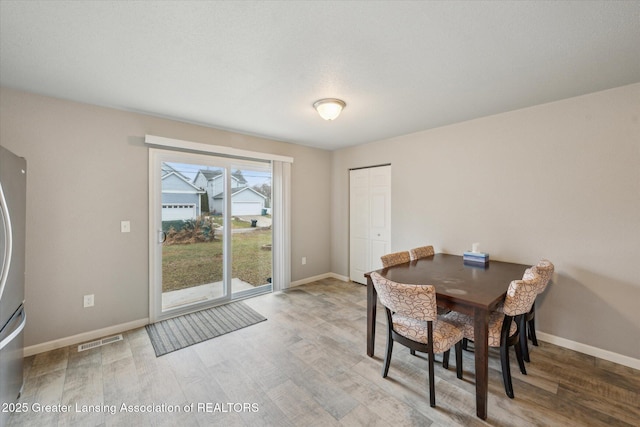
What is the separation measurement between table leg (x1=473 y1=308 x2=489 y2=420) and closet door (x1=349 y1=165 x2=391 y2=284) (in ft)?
7.87

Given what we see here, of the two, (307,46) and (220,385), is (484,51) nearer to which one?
(307,46)

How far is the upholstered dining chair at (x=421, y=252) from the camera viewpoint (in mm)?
3048

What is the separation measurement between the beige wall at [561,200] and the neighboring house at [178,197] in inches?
125

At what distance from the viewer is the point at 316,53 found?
1765 millimetres

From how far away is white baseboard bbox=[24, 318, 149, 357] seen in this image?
2.39m

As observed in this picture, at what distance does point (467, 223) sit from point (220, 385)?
312 cm

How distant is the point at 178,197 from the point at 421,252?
3.10m

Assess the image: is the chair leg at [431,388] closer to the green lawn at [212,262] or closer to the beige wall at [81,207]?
the green lawn at [212,262]

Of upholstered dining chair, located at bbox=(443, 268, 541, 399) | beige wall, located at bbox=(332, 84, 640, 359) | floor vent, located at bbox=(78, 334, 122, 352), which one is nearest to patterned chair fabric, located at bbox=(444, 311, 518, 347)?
upholstered dining chair, located at bbox=(443, 268, 541, 399)

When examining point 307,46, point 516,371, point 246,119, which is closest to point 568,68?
point 307,46

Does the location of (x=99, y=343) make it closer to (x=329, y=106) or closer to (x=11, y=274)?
(x=11, y=274)

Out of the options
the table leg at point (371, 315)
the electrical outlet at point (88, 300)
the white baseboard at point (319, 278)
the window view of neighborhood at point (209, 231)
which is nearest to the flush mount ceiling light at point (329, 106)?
the table leg at point (371, 315)

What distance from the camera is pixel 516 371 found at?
84.6 inches

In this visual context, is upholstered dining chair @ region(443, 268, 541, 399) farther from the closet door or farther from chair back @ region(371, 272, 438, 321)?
the closet door
